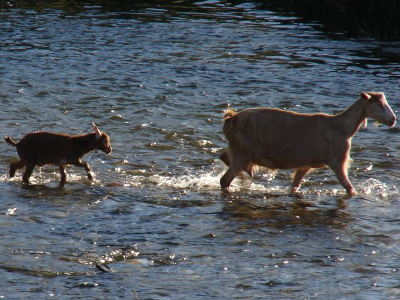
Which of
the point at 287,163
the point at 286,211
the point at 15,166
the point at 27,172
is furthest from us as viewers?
the point at 15,166

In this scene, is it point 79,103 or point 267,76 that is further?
point 267,76

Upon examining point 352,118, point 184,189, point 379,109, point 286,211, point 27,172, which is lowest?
point 184,189

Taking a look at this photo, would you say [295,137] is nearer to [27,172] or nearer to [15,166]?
[27,172]

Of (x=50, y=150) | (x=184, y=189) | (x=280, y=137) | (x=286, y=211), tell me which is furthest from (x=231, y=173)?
(x=50, y=150)

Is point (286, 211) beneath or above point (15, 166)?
beneath

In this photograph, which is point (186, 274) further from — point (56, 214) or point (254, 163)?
point (254, 163)

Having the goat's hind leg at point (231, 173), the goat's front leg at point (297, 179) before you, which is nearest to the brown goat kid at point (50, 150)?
the goat's hind leg at point (231, 173)

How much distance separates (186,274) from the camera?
7645 mm

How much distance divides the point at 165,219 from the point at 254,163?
1.97 meters

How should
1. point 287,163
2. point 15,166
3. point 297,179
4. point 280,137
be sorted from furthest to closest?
1. point 297,179
2. point 15,166
3. point 287,163
4. point 280,137

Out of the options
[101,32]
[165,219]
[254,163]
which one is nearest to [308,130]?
[254,163]

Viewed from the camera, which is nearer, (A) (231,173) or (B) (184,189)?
(A) (231,173)

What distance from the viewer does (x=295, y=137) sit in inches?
→ 419

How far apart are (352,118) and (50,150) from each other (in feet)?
13.5
